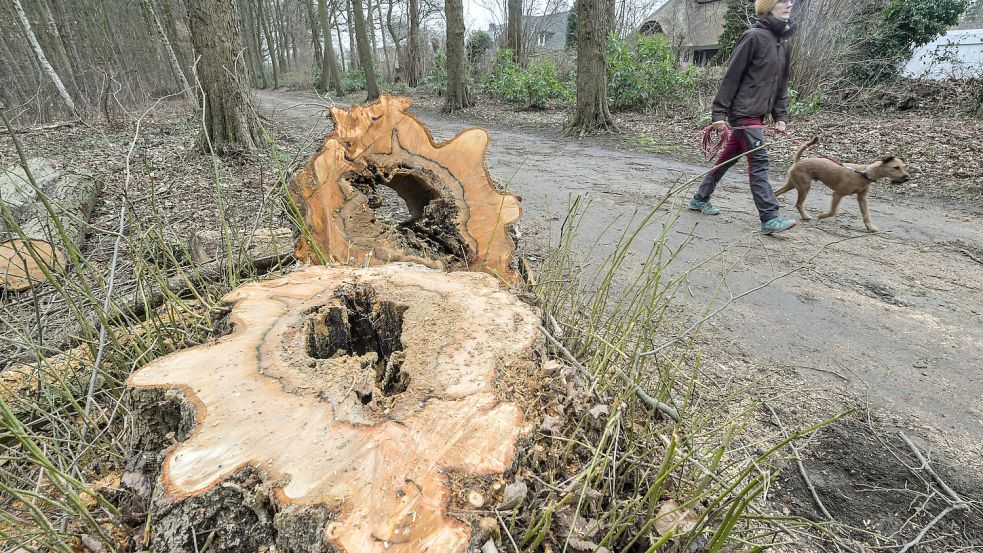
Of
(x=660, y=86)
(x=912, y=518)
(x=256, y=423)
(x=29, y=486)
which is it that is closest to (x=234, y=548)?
(x=256, y=423)

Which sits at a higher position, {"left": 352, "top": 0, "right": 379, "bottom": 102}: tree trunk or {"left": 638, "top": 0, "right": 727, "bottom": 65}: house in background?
{"left": 638, "top": 0, "right": 727, "bottom": 65}: house in background

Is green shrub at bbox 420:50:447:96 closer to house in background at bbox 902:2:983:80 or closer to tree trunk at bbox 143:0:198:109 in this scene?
tree trunk at bbox 143:0:198:109

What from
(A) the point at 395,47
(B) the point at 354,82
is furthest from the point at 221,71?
(A) the point at 395,47

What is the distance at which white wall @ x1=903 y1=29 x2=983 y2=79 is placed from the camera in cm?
929

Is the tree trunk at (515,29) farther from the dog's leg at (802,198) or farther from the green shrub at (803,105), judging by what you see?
the dog's leg at (802,198)

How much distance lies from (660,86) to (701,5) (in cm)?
1578

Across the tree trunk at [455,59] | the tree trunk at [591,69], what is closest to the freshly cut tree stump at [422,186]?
the tree trunk at [591,69]

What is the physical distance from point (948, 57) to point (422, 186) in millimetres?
12302

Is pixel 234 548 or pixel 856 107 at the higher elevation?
pixel 856 107

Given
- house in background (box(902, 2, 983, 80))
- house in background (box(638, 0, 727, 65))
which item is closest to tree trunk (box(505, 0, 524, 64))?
house in background (box(638, 0, 727, 65))

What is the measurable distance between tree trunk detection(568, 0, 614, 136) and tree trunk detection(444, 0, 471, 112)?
388 centimetres

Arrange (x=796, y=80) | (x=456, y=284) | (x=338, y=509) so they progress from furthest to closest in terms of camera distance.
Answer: (x=796, y=80)
(x=456, y=284)
(x=338, y=509)

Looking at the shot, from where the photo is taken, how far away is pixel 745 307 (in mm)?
3041

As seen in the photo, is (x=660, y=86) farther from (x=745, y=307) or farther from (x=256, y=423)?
(x=256, y=423)
